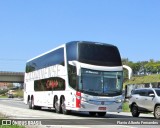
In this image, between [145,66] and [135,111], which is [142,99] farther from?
[145,66]

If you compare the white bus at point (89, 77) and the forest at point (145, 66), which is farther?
the forest at point (145, 66)

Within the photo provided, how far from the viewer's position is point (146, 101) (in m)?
24.3

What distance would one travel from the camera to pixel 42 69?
31500mm

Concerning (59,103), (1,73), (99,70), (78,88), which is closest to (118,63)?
(99,70)

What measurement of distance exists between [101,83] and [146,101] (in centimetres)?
311

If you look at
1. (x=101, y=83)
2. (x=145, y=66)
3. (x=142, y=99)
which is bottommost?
(x=142, y=99)

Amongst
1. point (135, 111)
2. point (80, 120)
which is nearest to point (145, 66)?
point (135, 111)

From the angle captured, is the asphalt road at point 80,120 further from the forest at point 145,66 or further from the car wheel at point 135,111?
the forest at point 145,66

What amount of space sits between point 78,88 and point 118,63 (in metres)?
2.95

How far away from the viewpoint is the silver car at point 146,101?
23169 mm

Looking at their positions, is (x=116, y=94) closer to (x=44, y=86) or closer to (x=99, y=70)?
(x=99, y=70)

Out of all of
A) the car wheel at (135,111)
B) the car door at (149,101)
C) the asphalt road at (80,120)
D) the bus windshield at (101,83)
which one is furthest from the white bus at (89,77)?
the car wheel at (135,111)

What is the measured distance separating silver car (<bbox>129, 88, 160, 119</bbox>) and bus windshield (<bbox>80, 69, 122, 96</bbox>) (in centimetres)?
183

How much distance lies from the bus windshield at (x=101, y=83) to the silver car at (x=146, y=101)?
1.83 metres
